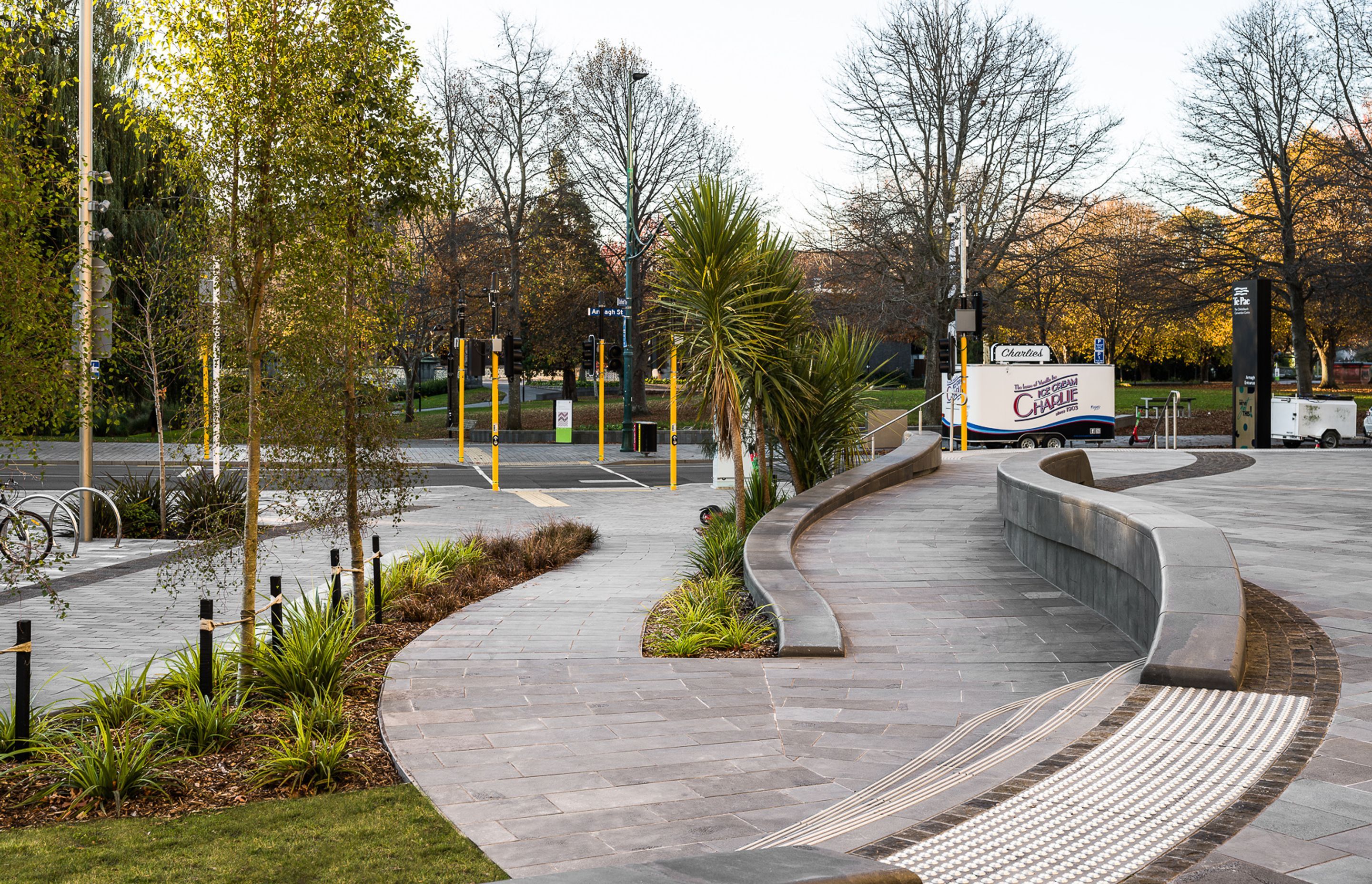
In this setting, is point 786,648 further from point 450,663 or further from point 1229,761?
point 1229,761

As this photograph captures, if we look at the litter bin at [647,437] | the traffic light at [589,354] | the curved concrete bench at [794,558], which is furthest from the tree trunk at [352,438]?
the traffic light at [589,354]

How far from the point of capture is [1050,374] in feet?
100

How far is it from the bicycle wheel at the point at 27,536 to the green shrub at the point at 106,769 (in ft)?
20.5

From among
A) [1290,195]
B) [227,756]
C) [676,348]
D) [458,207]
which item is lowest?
[227,756]

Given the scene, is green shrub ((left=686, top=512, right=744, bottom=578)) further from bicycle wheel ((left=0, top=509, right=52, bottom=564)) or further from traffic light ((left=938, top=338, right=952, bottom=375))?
traffic light ((left=938, top=338, right=952, bottom=375))

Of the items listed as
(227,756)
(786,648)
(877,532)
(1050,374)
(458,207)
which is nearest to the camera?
(227,756)

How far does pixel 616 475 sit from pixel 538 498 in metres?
5.50

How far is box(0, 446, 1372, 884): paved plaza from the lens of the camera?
13.7 ft

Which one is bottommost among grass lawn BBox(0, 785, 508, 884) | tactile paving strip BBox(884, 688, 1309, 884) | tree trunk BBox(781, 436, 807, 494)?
grass lawn BBox(0, 785, 508, 884)

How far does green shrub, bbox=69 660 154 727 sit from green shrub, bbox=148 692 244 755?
0.14 meters

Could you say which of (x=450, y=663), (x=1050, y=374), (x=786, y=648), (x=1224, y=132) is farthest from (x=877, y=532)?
(x=1224, y=132)

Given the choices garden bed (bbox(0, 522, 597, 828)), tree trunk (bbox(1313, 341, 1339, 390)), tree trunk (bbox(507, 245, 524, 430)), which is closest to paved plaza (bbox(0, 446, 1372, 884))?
garden bed (bbox(0, 522, 597, 828))

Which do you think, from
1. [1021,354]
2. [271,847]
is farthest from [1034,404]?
[271,847]

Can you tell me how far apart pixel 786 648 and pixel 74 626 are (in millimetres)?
5733
